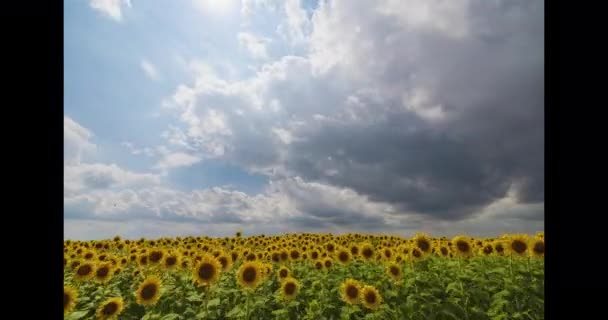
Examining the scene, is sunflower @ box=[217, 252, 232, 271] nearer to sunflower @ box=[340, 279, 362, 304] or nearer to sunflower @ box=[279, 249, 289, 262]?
sunflower @ box=[279, 249, 289, 262]

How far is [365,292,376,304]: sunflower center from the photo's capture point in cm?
841

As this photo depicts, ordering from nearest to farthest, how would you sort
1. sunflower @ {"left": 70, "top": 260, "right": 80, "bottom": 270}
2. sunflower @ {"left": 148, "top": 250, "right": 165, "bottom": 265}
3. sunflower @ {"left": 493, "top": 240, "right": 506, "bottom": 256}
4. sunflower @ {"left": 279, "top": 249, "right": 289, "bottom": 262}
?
sunflower @ {"left": 148, "top": 250, "right": 165, "bottom": 265}, sunflower @ {"left": 493, "top": 240, "right": 506, "bottom": 256}, sunflower @ {"left": 70, "top": 260, "right": 80, "bottom": 270}, sunflower @ {"left": 279, "top": 249, "right": 289, "bottom": 262}

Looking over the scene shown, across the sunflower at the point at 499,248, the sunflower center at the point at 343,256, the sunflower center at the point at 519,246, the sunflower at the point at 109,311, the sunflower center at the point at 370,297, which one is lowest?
the sunflower at the point at 109,311

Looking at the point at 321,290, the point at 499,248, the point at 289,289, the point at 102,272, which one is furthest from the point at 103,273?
the point at 499,248

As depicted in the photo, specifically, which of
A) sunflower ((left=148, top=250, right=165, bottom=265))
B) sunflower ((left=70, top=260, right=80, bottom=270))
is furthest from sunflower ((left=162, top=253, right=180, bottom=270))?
sunflower ((left=70, top=260, right=80, bottom=270))

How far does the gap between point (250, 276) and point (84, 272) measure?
433 centimetres

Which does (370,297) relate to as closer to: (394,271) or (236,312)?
(394,271)

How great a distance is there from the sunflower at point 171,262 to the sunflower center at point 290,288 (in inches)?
130

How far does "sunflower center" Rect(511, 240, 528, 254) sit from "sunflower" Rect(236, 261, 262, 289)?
6047 millimetres

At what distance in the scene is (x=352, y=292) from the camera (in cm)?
890

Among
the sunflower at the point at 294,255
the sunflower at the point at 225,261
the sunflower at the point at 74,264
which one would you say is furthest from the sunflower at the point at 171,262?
the sunflower at the point at 294,255

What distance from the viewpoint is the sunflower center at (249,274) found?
30.8 ft

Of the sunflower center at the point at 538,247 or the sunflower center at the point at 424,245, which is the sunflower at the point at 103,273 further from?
the sunflower center at the point at 538,247
